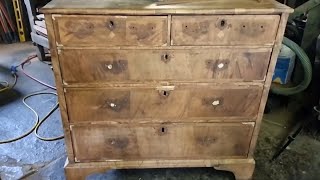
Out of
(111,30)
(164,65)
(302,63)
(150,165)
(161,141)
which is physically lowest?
(150,165)

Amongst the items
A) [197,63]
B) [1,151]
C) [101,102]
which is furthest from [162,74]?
[1,151]

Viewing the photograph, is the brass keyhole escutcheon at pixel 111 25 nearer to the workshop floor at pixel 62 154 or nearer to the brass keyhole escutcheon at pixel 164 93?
the brass keyhole escutcheon at pixel 164 93

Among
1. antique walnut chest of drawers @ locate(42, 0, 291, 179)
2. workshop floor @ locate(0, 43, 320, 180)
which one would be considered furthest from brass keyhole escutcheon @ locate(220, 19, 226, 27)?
workshop floor @ locate(0, 43, 320, 180)

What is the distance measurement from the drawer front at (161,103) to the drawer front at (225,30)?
197 mm

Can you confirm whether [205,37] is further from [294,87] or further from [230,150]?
[294,87]

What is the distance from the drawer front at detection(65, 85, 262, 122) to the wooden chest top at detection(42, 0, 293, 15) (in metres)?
0.31

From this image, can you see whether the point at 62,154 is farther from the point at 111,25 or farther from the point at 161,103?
the point at 111,25

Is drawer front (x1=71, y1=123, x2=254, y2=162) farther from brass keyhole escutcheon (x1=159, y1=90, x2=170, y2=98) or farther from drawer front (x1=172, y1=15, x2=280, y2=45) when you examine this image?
drawer front (x1=172, y1=15, x2=280, y2=45)

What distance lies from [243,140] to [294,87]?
0.81 metres

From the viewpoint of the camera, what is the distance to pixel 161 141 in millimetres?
1322

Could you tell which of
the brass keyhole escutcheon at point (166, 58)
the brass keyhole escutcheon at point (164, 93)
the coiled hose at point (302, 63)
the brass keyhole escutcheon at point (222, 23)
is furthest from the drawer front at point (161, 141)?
the coiled hose at point (302, 63)

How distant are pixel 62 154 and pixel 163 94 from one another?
78 centimetres

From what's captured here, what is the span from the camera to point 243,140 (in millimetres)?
1330

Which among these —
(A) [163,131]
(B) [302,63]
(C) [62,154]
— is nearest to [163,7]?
(A) [163,131]
